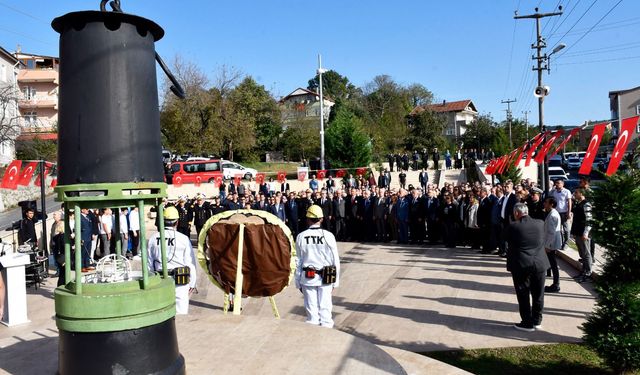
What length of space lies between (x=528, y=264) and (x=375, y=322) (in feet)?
8.46

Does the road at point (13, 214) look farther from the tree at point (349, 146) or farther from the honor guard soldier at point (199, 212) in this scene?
the tree at point (349, 146)

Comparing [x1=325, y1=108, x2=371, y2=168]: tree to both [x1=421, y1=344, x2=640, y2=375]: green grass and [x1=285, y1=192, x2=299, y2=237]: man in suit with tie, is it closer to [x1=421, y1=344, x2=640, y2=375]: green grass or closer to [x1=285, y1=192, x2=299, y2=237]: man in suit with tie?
[x1=285, y1=192, x2=299, y2=237]: man in suit with tie

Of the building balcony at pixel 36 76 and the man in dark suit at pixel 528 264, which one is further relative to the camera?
the building balcony at pixel 36 76

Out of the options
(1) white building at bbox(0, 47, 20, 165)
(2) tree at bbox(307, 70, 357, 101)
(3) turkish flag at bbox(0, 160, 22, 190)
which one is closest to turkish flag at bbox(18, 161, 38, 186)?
(3) turkish flag at bbox(0, 160, 22, 190)

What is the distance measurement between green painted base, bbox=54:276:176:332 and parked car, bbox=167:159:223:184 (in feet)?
111

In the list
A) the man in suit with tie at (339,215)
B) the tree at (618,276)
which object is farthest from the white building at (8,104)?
the tree at (618,276)

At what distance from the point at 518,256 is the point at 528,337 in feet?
3.73

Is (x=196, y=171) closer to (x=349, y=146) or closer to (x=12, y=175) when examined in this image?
(x=349, y=146)

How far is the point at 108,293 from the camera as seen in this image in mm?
3936

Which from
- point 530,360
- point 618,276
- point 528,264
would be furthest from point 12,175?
point 618,276

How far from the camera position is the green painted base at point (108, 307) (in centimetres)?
384

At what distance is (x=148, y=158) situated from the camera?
4121 millimetres

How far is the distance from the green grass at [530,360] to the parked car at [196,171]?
32.2 meters

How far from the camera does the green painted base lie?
384 centimetres
